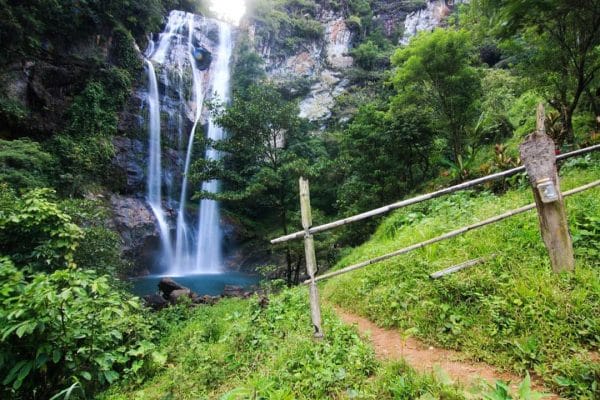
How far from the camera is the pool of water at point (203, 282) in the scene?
13.3 metres

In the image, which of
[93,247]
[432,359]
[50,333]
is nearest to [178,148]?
[93,247]

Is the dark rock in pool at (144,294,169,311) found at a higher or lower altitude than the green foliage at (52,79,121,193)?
lower

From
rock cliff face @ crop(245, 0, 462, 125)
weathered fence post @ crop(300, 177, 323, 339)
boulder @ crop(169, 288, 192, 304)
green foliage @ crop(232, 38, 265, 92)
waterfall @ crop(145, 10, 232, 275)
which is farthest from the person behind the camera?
rock cliff face @ crop(245, 0, 462, 125)

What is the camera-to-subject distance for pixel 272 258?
57.5ft

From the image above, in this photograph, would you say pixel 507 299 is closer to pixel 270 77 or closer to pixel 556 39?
pixel 556 39

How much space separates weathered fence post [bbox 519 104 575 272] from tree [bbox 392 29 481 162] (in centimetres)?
693

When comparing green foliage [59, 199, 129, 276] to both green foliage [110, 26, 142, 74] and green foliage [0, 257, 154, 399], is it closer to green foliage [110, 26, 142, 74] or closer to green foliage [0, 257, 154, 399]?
green foliage [0, 257, 154, 399]

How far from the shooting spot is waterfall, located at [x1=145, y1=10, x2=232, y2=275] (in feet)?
58.8

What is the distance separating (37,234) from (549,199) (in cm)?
573

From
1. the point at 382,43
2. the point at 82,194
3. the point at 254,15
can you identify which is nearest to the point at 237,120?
the point at 82,194

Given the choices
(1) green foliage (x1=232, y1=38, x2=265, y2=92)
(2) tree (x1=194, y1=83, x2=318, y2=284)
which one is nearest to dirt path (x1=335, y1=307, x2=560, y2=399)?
(2) tree (x1=194, y1=83, x2=318, y2=284)

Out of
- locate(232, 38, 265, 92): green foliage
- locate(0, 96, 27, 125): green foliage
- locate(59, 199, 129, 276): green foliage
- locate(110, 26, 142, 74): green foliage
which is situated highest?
locate(232, 38, 265, 92): green foliage

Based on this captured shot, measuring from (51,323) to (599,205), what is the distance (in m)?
5.95

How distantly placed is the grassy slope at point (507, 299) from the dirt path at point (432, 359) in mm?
83
